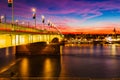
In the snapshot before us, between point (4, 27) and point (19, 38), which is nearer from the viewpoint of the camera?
point (4, 27)

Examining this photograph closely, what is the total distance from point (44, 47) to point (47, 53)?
2312 mm

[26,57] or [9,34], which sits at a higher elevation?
[9,34]

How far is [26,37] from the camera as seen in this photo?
46.7m

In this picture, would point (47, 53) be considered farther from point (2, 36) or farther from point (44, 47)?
point (2, 36)

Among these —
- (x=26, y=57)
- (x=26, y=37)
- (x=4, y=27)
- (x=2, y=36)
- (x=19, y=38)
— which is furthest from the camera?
(x=26, y=57)

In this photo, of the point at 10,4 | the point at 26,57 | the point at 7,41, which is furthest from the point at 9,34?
the point at 26,57

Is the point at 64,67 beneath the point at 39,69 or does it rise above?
above

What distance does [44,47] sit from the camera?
90812 millimetres

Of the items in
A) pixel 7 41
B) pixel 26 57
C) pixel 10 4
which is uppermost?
pixel 10 4

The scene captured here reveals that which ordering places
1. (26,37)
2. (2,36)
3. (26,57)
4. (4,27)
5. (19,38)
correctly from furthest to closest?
1. (26,57)
2. (26,37)
3. (19,38)
4. (4,27)
5. (2,36)

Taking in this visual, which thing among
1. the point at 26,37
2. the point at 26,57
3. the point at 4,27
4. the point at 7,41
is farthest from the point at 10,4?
the point at 26,57

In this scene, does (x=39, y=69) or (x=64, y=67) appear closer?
(x=39, y=69)

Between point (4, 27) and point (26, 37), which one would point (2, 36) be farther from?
point (26, 37)

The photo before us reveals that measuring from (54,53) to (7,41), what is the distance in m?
58.8
